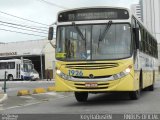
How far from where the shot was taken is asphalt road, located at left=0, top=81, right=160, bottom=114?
1463 centimetres

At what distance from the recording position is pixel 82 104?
1766 cm

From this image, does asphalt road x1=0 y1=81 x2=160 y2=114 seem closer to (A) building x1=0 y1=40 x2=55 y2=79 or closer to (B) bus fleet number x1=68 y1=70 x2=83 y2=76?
(B) bus fleet number x1=68 y1=70 x2=83 y2=76

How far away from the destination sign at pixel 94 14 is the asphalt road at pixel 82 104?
10.6 feet

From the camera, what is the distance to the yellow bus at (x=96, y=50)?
1603 centimetres

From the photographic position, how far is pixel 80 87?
1627 centimetres

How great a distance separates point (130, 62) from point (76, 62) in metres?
1.95

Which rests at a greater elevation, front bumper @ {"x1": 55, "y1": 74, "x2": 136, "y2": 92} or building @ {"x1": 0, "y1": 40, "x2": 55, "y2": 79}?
building @ {"x1": 0, "y1": 40, "x2": 55, "y2": 79}

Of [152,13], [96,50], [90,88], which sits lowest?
[90,88]

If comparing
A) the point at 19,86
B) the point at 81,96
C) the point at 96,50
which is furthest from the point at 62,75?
the point at 19,86

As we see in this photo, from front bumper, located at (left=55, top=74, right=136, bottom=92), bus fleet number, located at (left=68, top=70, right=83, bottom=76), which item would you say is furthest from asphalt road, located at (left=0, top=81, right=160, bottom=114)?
bus fleet number, located at (left=68, top=70, right=83, bottom=76)

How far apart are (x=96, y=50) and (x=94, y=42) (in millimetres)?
321

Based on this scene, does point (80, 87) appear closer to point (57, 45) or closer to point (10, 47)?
point (57, 45)

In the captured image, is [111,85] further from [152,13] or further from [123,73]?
[152,13]

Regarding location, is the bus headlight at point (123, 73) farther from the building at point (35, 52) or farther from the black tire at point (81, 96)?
the building at point (35, 52)
